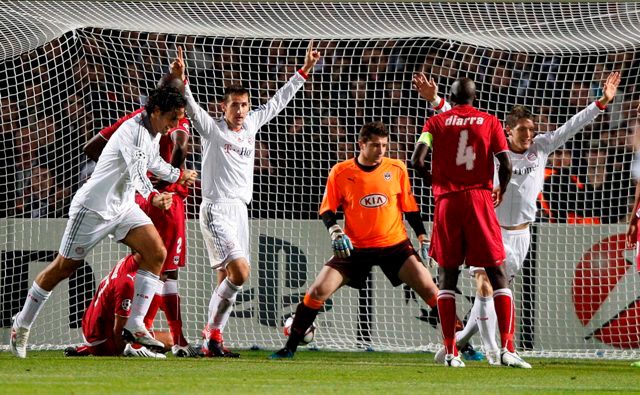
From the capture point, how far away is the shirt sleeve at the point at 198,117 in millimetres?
8570

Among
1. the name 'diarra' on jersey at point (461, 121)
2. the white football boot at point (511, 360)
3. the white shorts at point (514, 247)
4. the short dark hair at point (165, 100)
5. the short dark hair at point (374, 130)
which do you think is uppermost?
the short dark hair at point (165, 100)

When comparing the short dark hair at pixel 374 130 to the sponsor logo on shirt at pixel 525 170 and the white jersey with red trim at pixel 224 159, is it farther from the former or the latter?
the sponsor logo on shirt at pixel 525 170

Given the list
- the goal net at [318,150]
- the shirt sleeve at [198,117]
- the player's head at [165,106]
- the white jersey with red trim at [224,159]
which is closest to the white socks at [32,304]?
the player's head at [165,106]

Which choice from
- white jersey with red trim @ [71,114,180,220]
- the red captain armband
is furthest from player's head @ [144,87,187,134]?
the red captain armband

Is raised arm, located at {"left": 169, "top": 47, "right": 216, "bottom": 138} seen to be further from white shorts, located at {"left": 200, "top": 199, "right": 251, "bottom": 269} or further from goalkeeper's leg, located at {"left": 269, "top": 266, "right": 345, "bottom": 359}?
goalkeeper's leg, located at {"left": 269, "top": 266, "right": 345, "bottom": 359}

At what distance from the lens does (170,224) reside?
29.3 ft

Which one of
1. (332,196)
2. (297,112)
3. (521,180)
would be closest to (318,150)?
(297,112)

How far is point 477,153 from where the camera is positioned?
743 centimetres

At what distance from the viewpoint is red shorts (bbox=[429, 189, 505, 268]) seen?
7.36m

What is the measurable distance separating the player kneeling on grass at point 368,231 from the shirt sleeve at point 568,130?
102cm

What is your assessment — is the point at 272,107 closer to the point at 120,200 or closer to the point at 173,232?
the point at 173,232

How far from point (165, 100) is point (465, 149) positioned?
1.89m

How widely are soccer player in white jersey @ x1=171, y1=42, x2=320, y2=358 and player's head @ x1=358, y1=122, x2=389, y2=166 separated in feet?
2.76

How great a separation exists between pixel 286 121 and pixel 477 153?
421cm
